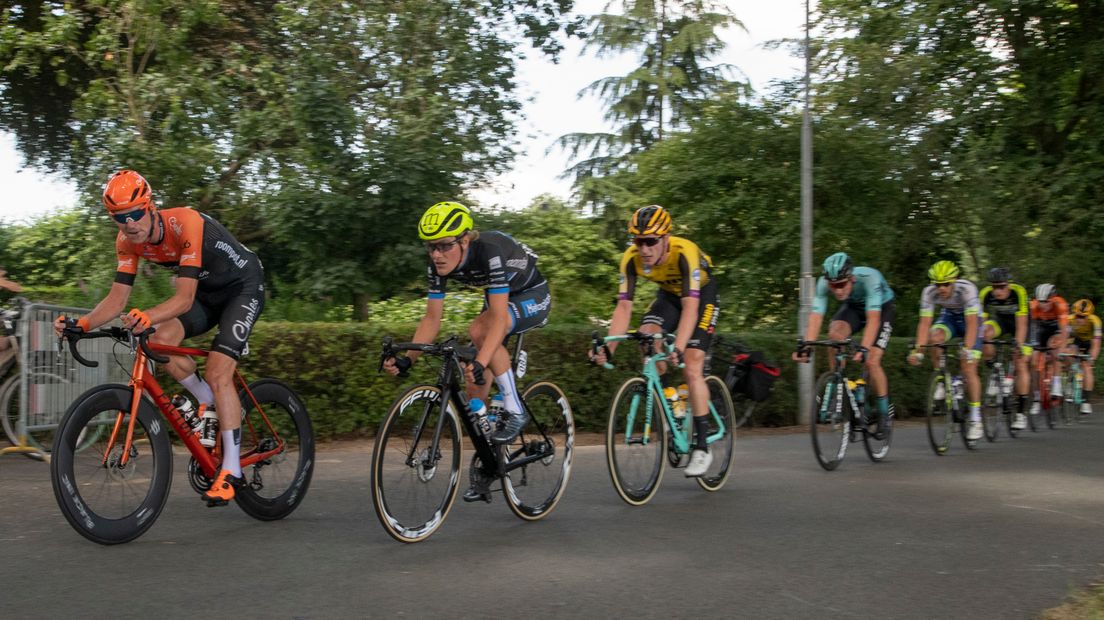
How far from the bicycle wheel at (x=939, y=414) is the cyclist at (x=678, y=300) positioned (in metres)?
3.91

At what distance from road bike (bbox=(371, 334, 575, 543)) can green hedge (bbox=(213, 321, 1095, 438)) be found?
432cm

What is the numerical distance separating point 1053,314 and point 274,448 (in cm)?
1214

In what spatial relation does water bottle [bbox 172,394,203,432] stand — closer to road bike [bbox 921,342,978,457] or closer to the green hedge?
the green hedge

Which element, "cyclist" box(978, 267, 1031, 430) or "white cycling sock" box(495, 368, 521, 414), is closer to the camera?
"white cycling sock" box(495, 368, 521, 414)

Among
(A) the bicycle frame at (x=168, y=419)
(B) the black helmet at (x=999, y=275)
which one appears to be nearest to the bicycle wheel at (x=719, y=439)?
(A) the bicycle frame at (x=168, y=419)

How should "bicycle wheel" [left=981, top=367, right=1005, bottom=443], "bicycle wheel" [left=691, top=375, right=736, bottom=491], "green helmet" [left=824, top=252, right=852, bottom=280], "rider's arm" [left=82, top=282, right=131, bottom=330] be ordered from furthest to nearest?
"bicycle wheel" [left=981, top=367, right=1005, bottom=443] < "green helmet" [left=824, top=252, right=852, bottom=280] < "bicycle wheel" [left=691, top=375, right=736, bottom=491] < "rider's arm" [left=82, top=282, right=131, bottom=330]

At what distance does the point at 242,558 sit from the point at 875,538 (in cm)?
359

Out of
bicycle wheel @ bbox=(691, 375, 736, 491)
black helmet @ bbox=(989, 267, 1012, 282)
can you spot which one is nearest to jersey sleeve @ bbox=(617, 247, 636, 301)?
bicycle wheel @ bbox=(691, 375, 736, 491)

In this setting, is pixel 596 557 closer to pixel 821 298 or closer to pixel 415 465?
pixel 415 465

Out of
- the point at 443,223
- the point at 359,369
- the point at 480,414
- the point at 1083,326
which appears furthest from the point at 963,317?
the point at 443,223

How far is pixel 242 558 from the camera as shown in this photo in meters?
5.40

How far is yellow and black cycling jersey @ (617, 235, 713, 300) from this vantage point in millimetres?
7590

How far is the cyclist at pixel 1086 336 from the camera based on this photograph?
50.9ft

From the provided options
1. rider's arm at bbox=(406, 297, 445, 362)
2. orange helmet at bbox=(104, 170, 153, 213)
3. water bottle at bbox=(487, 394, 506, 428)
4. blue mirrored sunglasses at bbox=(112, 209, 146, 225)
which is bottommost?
water bottle at bbox=(487, 394, 506, 428)
